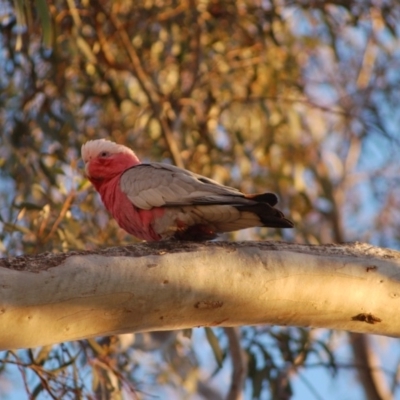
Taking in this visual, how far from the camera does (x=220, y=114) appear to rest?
5875 millimetres

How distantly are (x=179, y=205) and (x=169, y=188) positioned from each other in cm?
10

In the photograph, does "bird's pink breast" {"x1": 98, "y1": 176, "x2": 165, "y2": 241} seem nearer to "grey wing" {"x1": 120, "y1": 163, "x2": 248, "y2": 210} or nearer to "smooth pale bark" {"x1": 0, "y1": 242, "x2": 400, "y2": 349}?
"grey wing" {"x1": 120, "y1": 163, "x2": 248, "y2": 210}

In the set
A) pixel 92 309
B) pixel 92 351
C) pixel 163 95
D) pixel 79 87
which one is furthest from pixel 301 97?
pixel 92 309

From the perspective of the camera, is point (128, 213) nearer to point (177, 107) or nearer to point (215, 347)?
point (215, 347)

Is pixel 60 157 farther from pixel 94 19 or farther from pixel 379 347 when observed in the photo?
pixel 379 347

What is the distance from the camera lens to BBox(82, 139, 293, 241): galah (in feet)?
9.26

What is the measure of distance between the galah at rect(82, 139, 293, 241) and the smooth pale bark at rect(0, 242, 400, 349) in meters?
0.28

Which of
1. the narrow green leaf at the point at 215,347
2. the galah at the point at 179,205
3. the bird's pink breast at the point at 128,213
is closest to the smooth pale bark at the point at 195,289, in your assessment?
the galah at the point at 179,205

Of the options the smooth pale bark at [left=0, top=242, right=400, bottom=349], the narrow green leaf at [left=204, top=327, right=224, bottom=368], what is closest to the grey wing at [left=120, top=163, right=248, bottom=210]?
the smooth pale bark at [left=0, top=242, right=400, bottom=349]

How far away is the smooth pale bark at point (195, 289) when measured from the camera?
2.19 meters

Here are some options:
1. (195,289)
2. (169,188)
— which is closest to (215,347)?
(169,188)

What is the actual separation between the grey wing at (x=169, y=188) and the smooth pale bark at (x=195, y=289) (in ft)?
1.20

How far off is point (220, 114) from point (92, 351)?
2.41 m

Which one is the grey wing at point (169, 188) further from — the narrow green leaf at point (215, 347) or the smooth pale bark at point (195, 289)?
the narrow green leaf at point (215, 347)
